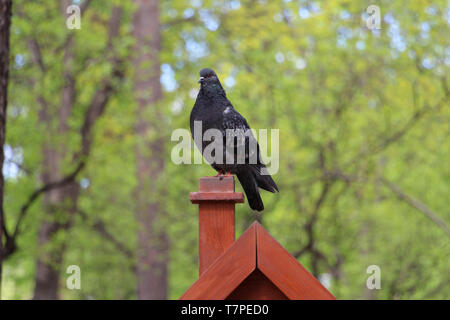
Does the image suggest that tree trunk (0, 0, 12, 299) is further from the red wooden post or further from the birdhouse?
the birdhouse

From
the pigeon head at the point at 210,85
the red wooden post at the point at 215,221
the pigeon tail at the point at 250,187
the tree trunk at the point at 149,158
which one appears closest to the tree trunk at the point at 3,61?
the pigeon head at the point at 210,85

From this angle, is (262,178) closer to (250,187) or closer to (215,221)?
(250,187)

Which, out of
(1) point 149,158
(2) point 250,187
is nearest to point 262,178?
(2) point 250,187

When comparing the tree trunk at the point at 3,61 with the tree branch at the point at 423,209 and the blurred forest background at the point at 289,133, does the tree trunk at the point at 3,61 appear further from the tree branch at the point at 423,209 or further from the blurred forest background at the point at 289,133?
the tree branch at the point at 423,209

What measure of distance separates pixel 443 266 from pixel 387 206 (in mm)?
2532

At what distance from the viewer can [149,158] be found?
11.7 metres

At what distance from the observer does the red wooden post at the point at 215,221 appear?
3.40 m

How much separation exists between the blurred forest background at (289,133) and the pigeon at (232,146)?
5.52 m

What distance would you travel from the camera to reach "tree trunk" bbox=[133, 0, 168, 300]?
1099 cm

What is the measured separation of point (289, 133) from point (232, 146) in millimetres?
6858

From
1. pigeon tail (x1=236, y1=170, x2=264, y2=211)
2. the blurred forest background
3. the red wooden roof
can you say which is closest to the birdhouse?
the red wooden roof

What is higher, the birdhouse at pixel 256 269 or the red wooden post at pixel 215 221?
the red wooden post at pixel 215 221

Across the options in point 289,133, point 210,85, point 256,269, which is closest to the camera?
point 256,269
